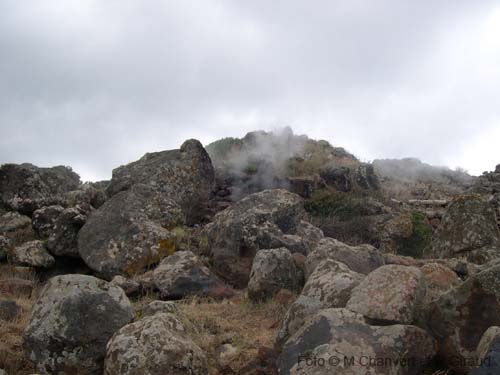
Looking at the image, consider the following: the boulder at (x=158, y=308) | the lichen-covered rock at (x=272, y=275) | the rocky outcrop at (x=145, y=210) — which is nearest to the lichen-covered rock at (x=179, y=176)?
the rocky outcrop at (x=145, y=210)

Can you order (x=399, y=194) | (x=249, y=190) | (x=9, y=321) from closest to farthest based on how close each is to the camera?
(x=9, y=321), (x=249, y=190), (x=399, y=194)

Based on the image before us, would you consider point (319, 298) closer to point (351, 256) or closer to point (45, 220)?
point (351, 256)

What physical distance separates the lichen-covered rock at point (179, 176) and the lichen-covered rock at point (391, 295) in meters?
8.62

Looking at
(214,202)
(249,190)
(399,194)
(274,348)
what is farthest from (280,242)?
(399,194)

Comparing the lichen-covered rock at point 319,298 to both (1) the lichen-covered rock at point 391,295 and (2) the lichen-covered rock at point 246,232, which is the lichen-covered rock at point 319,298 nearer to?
(1) the lichen-covered rock at point 391,295

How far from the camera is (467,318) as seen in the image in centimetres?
525

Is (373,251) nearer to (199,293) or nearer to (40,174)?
(199,293)

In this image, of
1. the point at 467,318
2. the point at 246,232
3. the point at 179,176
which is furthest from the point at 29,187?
the point at 467,318

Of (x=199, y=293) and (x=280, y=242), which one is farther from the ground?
(x=280, y=242)

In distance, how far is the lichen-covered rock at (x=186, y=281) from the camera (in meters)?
8.81

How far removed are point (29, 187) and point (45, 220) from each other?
2.81m

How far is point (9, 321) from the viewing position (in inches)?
287

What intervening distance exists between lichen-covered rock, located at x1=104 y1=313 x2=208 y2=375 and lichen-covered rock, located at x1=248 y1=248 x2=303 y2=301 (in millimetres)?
2966

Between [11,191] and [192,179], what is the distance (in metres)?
4.38
